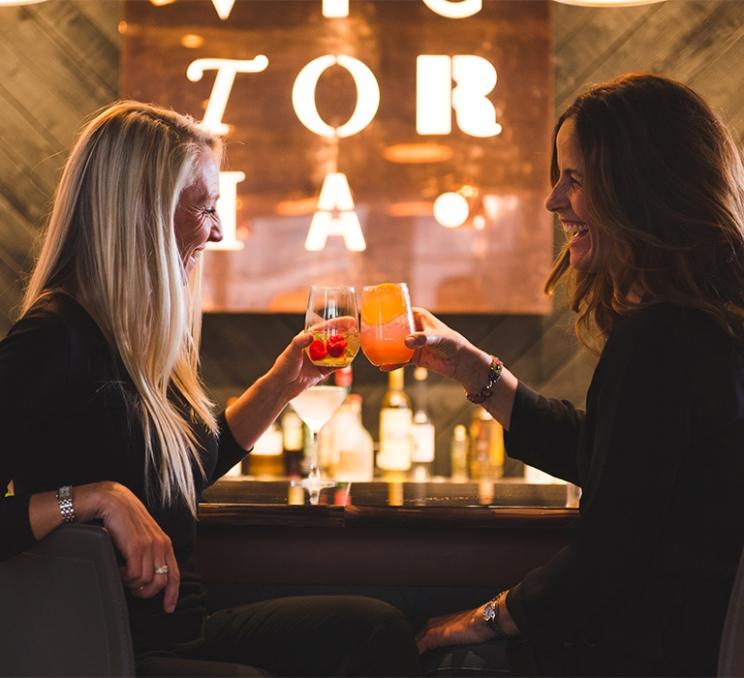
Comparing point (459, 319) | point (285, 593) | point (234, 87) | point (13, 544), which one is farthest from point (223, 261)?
point (13, 544)

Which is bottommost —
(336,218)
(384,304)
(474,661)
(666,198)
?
(474,661)

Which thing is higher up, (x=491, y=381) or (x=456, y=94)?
(x=456, y=94)

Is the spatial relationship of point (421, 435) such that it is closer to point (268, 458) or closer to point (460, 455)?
point (460, 455)

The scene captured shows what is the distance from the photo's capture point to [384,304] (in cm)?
180

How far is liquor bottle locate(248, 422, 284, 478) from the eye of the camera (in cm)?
327

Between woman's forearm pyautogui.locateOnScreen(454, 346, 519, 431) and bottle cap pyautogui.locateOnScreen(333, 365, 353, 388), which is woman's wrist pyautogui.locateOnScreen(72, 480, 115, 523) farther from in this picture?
bottle cap pyautogui.locateOnScreen(333, 365, 353, 388)

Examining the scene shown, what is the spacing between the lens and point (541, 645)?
1.42m

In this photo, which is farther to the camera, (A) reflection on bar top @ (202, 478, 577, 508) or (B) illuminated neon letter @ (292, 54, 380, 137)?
(B) illuminated neon letter @ (292, 54, 380, 137)

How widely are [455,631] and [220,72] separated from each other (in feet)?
7.68

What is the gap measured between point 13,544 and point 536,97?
2531 millimetres

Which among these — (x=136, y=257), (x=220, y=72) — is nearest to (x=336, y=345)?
(x=136, y=257)

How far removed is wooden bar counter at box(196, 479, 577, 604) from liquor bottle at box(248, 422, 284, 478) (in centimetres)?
147

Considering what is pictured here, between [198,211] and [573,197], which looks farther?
[198,211]

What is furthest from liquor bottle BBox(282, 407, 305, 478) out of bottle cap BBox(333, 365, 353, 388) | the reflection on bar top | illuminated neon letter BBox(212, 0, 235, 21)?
illuminated neon letter BBox(212, 0, 235, 21)
